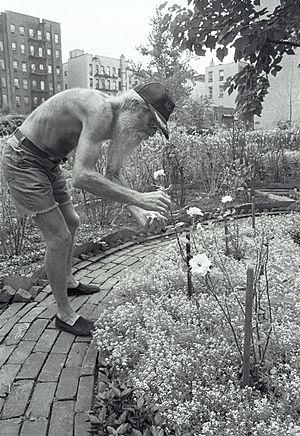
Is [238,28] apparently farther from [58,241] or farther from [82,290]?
[82,290]

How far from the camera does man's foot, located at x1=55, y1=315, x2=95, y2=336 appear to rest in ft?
9.56

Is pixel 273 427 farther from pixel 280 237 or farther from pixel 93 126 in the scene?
pixel 280 237

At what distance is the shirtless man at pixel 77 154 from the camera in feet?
7.47

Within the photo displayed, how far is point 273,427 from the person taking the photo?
1.87m

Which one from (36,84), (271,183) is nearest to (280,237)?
(271,183)

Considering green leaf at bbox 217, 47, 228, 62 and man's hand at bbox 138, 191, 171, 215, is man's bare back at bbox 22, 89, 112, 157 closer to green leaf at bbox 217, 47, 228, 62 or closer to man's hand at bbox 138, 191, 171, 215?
man's hand at bbox 138, 191, 171, 215

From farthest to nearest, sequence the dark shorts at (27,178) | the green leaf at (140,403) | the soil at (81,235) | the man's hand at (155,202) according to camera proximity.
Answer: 1. the soil at (81,235)
2. the dark shorts at (27,178)
3. the man's hand at (155,202)
4. the green leaf at (140,403)

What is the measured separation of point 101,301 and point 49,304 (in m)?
0.42

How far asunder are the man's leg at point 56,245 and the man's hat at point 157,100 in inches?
37.8

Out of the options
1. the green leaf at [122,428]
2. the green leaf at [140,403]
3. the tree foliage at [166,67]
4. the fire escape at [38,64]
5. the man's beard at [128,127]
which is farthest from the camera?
the fire escape at [38,64]

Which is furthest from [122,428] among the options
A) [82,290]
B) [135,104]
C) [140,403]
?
[82,290]

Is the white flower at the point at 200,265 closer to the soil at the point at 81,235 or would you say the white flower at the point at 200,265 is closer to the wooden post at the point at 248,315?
the wooden post at the point at 248,315

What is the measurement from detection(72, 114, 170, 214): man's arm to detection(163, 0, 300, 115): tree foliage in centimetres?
211

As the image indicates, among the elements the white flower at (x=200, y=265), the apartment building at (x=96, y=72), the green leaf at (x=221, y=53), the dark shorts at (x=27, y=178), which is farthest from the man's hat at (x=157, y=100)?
the apartment building at (x=96, y=72)
